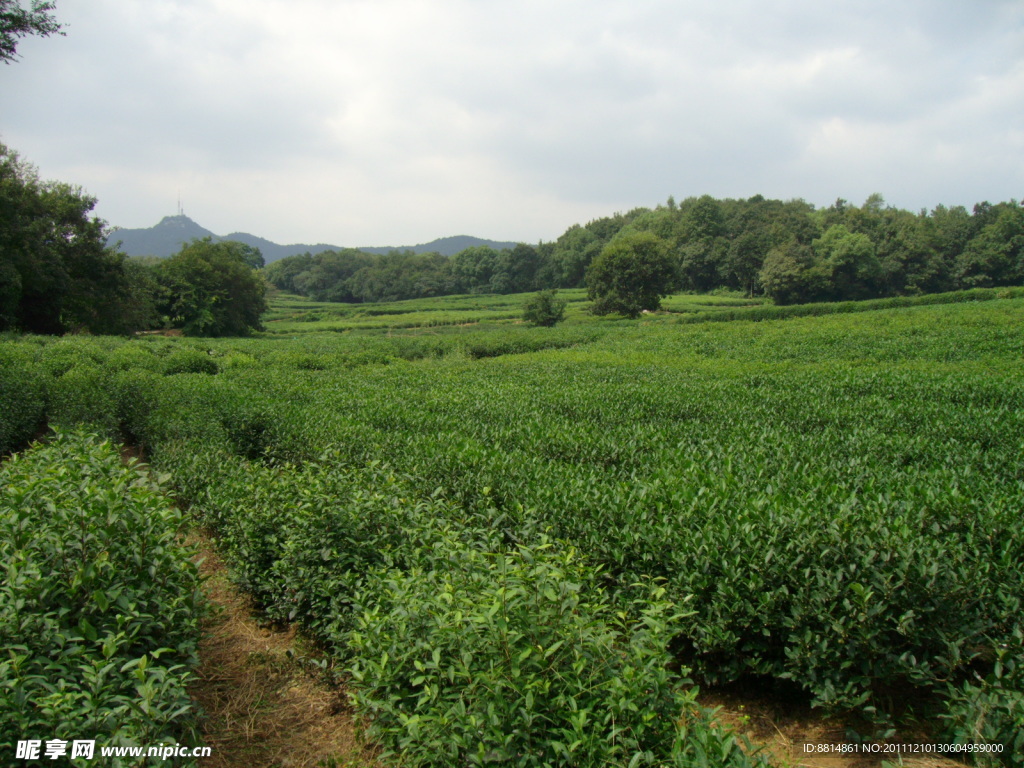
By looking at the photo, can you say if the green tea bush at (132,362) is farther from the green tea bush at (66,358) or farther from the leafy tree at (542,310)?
the leafy tree at (542,310)

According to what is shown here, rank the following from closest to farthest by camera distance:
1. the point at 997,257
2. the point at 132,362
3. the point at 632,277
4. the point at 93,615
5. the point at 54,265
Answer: the point at 93,615 → the point at 132,362 → the point at 54,265 → the point at 632,277 → the point at 997,257

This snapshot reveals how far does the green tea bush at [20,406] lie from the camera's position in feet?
31.9

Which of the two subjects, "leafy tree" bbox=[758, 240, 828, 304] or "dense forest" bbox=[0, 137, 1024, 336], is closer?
"dense forest" bbox=[0, 137, 1024, 336]

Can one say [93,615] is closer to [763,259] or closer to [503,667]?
[503,667]

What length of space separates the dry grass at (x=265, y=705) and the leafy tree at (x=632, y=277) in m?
56.9

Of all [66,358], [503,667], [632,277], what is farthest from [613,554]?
[632,277]

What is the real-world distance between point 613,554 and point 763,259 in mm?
77385

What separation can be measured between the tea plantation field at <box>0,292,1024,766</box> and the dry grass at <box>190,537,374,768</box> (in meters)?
0.26

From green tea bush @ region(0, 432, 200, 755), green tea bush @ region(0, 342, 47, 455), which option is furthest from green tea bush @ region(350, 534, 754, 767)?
green tea bush @ region(0, 342, 47, 455)

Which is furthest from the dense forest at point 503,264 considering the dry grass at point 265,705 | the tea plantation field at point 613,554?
the dry grass at point 265,705

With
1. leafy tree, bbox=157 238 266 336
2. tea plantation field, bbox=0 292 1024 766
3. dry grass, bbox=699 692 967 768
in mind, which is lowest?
dry grass, bbox=699 692 967 768

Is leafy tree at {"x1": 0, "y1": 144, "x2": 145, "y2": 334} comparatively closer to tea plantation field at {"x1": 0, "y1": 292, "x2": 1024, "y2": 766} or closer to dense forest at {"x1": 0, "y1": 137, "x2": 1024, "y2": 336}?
dense forest at {"x1": 0, "y1": 137, "x2": 1024, "y2": 336}

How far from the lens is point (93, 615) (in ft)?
10.6

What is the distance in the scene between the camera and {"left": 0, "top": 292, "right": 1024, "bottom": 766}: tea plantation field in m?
2.76
